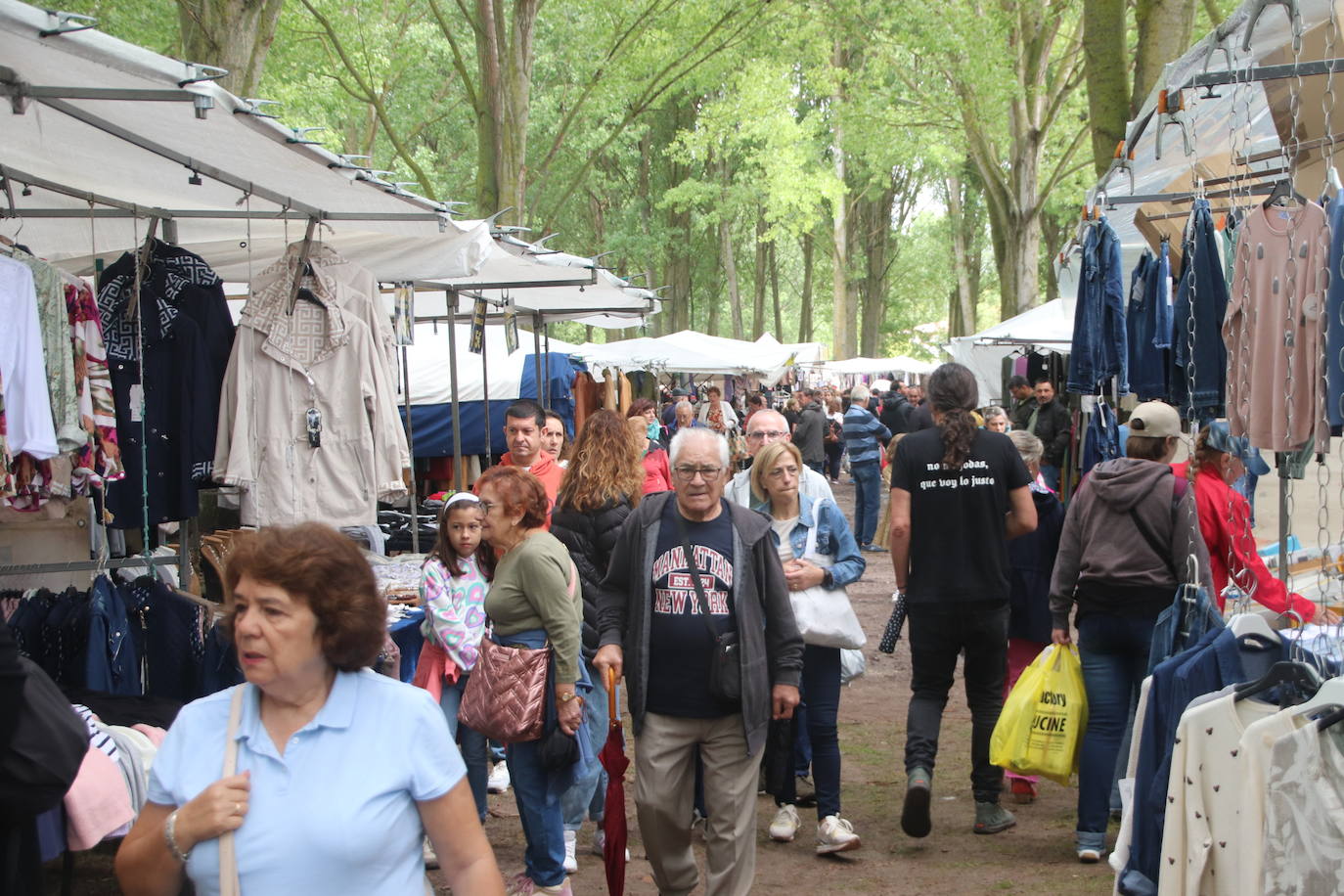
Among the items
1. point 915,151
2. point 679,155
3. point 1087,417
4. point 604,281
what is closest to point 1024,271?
point 915,151

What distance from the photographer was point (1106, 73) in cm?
1122

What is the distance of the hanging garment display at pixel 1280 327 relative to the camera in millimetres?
4176

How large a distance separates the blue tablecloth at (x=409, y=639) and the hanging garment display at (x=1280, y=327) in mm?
3813

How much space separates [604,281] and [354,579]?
8063 millimetres

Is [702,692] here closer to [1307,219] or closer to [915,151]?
[1307,219]


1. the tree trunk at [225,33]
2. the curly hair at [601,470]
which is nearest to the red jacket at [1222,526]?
the curly hair at [601,470]

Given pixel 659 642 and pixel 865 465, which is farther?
pixel 865 465

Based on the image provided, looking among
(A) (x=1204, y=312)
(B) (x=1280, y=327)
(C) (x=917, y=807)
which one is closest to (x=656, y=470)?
(C) (x=917, y=807)

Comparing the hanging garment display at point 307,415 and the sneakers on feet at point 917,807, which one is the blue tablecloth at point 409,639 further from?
the sneakers on feet at point 917,807

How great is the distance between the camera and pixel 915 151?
25750 millimetres

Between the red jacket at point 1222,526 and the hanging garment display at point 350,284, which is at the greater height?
the hanging garment display at point 350,284

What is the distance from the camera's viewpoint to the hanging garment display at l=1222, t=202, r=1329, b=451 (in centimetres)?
418

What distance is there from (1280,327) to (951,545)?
208cm

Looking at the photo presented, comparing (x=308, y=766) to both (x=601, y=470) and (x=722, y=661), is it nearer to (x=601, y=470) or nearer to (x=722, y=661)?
(x=722, y=661)
